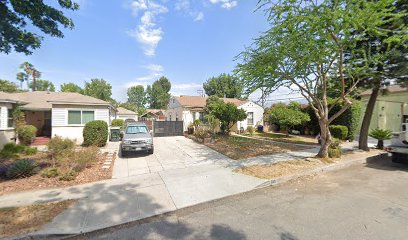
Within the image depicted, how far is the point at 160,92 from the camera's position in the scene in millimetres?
69500

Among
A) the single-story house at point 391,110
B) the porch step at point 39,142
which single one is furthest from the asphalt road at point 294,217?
the single-story house at point 391,110

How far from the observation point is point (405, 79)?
934 centimetres

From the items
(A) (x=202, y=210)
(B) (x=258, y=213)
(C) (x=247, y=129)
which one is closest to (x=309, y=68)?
(B) (x=258, y=213)

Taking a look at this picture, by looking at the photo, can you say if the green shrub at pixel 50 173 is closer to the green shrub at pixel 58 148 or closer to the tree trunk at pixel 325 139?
the green shrub at pixel 58 148

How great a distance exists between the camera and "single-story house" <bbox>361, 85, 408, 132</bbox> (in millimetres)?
18734

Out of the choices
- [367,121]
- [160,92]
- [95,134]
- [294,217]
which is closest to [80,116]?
[95,134]

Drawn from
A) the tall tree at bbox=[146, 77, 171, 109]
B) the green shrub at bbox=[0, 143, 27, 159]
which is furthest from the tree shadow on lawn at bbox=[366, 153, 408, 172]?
the tall tree at bbox=[146, 77, 171, 109]

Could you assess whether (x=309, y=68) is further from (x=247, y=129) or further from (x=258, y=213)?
(x=247, y=129)

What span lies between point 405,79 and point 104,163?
1485cm

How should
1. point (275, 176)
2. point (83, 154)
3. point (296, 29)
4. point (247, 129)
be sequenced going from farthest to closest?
point (247, 129) → point (83, 154) → point (296, 29) → point (275, 176)

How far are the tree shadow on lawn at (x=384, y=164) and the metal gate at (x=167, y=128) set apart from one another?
50.3ft

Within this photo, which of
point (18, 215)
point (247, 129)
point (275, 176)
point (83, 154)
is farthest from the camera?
point (247, 129)

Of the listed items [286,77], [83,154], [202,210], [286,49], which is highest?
[286,49]

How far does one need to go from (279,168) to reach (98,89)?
164 ft
